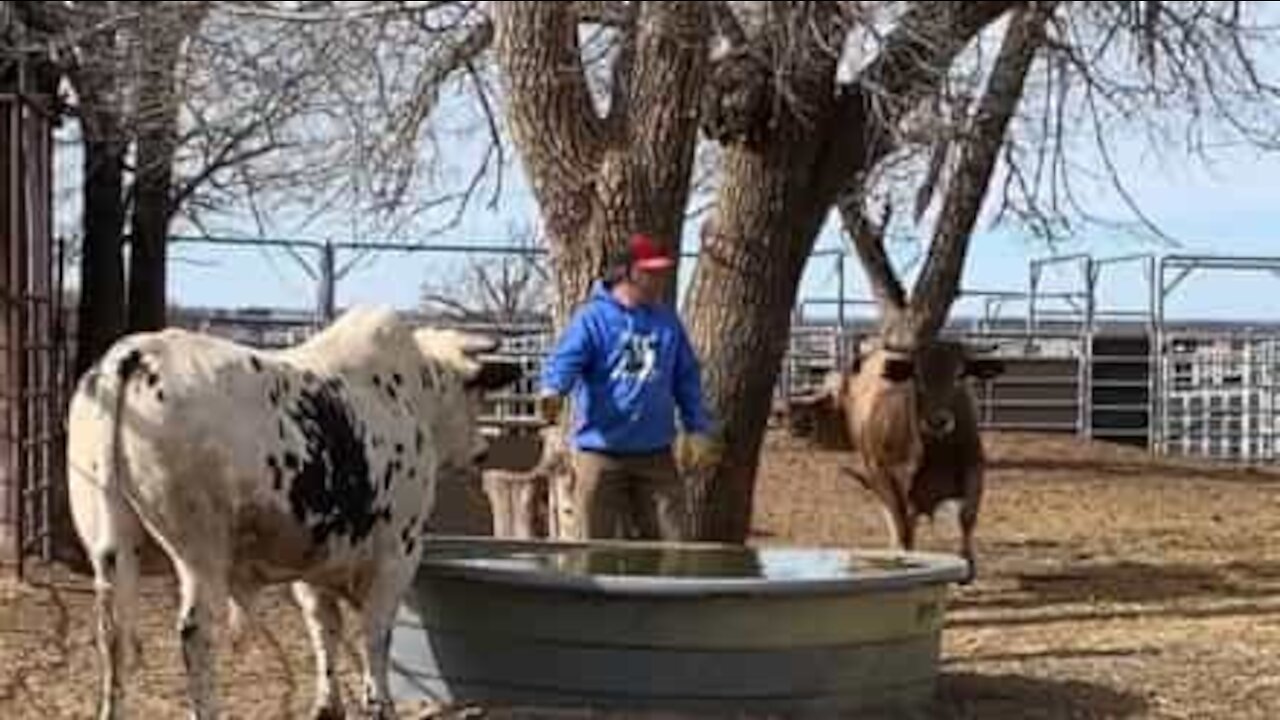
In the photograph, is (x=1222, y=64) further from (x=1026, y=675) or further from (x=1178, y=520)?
(x=1178, y=520)

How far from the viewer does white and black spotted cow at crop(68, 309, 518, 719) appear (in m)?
7.27

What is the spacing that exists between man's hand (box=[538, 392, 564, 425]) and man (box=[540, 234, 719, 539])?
36 millimetres

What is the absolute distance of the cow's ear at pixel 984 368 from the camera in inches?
543

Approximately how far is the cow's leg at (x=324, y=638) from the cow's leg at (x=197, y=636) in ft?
2.54

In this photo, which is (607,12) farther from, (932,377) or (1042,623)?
(932,377)

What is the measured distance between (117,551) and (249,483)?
1.56 feet

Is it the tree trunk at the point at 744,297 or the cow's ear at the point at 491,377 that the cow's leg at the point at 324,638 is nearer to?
the cow's ear at the point at 491,377

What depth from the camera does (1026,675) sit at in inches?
379

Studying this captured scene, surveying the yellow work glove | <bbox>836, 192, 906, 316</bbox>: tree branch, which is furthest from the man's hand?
<bbox>836, 192, 906, 316</bbox>: tree branch

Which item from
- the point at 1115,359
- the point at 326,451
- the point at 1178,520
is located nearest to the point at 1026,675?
the point at 326,451

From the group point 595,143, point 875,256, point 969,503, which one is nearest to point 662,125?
point 595,143

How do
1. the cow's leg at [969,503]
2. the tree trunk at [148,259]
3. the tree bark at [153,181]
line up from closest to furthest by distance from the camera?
the tree bark at [153,181], the cow's leg at [969,503], the tree trunk at [148,259]

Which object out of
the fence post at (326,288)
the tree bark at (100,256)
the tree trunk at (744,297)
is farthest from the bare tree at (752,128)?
the fence post at (326,288)

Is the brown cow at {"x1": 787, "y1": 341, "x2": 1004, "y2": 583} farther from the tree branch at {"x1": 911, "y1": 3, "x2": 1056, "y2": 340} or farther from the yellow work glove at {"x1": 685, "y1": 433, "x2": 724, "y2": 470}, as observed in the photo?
the yellow work glove at {"x1": 685, "y1": 433, "x2": 724, "y2": 470}
